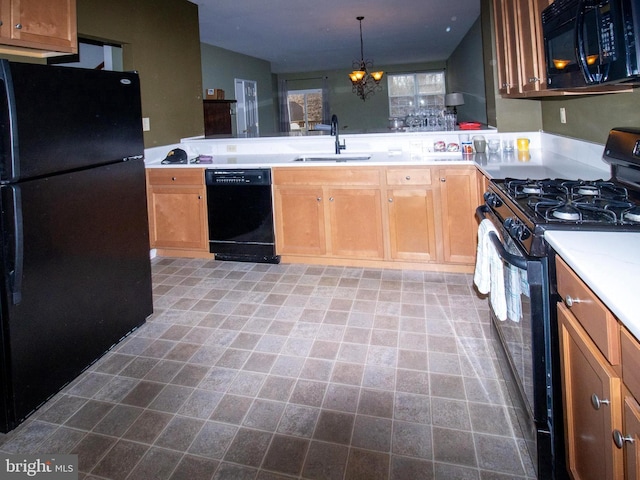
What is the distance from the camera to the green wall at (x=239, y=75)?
736 centimetres

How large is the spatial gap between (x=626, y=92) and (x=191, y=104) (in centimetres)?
393

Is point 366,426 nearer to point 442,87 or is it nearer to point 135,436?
point 135,436

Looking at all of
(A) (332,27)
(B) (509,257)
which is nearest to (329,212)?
(B) (509,257)

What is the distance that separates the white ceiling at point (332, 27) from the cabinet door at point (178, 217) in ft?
7.54

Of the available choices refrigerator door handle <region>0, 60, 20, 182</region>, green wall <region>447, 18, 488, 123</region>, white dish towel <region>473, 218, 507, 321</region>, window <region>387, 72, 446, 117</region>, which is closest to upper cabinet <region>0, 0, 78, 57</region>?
refrigerator door handle <region>0, 60, 20, 182</region>

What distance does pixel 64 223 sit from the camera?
1987 mm

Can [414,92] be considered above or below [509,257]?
above

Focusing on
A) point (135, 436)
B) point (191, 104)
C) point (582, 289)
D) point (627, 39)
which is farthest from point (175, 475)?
point (191, 104)

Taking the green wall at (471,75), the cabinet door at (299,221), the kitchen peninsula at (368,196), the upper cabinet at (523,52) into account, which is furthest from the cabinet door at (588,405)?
the green wall at (471,75)

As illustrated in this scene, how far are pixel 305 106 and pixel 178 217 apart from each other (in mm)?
8032

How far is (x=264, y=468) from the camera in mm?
1518

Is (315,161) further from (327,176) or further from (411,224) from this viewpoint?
(411,224)

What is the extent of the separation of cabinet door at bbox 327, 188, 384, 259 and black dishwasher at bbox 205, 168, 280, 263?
55 centimetres

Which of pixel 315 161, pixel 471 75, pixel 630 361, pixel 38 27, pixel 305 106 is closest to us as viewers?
pixel 630 361
